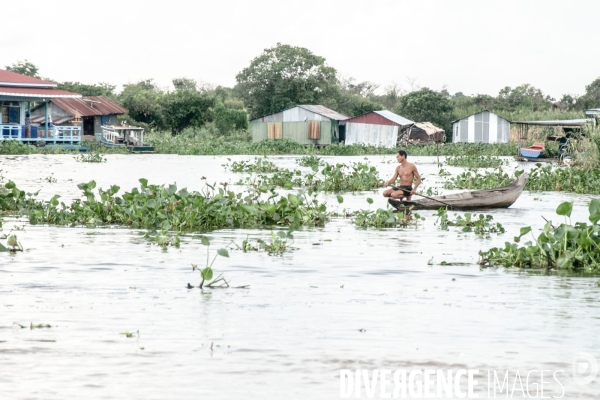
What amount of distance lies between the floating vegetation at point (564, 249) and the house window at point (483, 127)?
5748 cm

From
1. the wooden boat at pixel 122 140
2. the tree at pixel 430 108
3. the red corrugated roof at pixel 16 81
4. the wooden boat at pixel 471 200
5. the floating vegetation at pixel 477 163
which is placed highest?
the tree at pixel 430 108

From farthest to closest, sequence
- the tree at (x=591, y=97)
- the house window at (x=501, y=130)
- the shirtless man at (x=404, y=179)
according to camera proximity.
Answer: the tree at (x=591, y=97)
the house window at (x=501, y=130)
the shirtless man at (x=404, y=179)

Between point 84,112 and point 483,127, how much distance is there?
99.2 ft

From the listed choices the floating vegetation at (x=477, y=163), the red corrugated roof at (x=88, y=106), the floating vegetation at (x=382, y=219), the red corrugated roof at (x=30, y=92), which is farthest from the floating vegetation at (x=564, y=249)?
the red corrugated roof at (x=88, y=106)

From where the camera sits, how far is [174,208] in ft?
47.0

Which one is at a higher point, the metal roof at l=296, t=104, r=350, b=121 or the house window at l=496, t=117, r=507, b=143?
the metal roof at l=296, t=104, r=350, b=121

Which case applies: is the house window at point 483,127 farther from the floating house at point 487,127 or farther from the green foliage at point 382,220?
the green foliage at point 382,220

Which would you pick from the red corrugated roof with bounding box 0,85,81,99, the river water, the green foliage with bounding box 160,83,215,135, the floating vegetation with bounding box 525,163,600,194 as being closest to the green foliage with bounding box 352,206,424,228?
the river water

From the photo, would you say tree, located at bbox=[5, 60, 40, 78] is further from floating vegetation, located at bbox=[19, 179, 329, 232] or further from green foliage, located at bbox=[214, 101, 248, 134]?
floating vegetation, located at bbox=[19, 179, 329, 232]

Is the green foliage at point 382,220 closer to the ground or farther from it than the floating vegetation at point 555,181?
closer to the ground

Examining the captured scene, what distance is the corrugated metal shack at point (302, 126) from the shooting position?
63375 mm

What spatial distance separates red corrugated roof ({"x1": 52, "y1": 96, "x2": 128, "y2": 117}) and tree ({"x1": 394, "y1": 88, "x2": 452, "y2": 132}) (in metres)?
25.5

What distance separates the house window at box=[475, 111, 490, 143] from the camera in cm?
6718

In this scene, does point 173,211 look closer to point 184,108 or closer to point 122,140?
point 122,140
